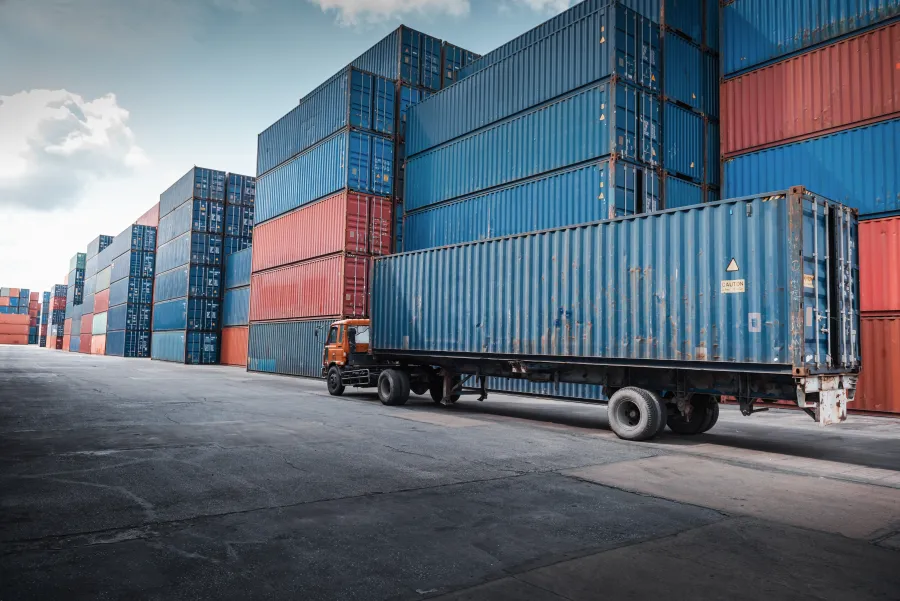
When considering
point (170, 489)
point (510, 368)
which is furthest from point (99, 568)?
point (510, 368)

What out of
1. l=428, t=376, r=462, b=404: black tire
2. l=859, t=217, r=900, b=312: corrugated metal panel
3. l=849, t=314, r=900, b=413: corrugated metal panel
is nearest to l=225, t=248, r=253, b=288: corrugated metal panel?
l=428, t=376, r=462, b=404: black tire

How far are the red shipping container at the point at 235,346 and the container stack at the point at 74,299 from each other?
5329 cm

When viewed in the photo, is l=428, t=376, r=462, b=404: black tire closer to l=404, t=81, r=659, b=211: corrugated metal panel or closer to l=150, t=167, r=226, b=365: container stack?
l=404, t=81, r=659, b=211: corrugated metal panel

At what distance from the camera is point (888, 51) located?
15.4 meters

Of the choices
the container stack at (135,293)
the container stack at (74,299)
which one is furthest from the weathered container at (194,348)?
the container stack at (74,299)

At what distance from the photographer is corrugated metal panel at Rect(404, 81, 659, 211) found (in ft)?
55.7

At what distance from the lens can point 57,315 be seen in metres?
103

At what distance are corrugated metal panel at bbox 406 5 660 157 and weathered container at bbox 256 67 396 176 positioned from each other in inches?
168

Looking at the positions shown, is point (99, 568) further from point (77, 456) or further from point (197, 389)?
point (197, 389)

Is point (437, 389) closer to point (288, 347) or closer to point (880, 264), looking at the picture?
point (880, 264)

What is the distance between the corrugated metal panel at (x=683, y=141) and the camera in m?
18.5

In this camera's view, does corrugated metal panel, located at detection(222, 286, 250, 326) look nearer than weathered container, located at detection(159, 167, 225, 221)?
Yes

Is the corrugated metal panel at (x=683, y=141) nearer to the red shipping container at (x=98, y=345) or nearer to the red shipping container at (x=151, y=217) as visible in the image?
the red shipping container at (x=151, y=217)

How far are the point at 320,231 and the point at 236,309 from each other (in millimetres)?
17900
